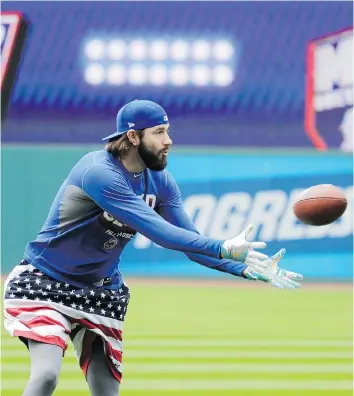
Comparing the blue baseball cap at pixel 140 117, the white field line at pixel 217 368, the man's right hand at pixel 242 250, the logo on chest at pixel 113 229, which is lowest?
the white field line at pixel 217 368

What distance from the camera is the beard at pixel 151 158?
4.90 m

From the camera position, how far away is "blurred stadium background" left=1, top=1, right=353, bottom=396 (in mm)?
8359

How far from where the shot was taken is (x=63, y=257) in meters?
4.96

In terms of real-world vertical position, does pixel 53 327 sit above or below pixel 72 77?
below

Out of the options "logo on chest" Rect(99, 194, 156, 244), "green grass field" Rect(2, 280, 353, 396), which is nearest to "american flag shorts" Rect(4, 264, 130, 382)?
"logo on chest" Rect(99, 194, 156, 244)

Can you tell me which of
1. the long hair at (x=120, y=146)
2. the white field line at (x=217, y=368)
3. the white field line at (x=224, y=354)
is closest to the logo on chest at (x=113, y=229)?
the long hair at (x=120, y=146)

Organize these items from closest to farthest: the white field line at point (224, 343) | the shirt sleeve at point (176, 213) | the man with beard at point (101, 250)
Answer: the man with beard at point (101, 250) → the shirt sleeve at point (176, 213) → the white field line at point (224, 343)

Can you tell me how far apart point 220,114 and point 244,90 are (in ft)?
2.68

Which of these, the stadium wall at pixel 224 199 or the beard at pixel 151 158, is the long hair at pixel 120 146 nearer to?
the beard at pixel 151 158

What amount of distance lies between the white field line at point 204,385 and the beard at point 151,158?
248 cm

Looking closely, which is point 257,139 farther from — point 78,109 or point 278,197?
point 278,197

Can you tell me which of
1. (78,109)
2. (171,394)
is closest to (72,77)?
(78,109)

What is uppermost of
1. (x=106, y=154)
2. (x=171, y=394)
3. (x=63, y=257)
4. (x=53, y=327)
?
(x=106, y=154)

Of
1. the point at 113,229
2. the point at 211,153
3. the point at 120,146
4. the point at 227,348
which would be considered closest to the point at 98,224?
the point at 113,229
